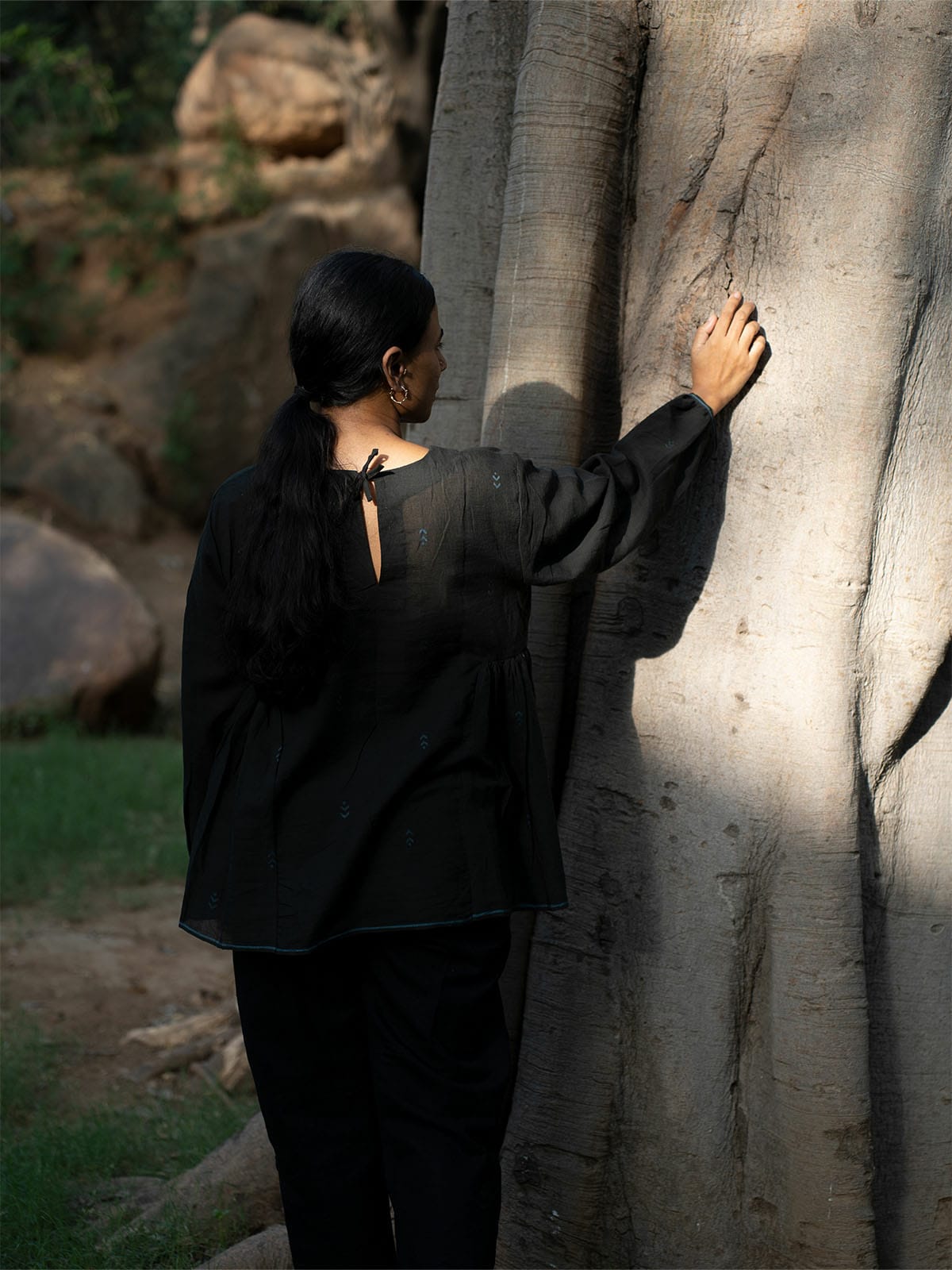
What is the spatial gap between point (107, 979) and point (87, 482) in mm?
8062

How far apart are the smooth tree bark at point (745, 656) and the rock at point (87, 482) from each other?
9.95m

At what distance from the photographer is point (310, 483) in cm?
→ 213

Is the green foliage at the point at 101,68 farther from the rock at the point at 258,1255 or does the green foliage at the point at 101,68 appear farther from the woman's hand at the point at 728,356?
the rock at the point at 258,1255

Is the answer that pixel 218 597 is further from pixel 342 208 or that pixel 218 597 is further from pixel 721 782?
pixel 342 208

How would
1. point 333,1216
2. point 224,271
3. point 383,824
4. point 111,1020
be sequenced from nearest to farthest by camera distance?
point 383,824, point 333,1216, point 111,1020, point 224,271

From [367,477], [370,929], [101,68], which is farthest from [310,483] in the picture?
[101,68]

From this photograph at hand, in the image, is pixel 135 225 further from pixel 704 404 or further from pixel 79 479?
pixel 704 404

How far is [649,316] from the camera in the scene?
9.25 feet

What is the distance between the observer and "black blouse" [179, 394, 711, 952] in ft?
7.14

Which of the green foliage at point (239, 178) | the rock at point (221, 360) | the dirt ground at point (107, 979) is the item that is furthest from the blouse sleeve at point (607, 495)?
the green foliage at point (239, 178)

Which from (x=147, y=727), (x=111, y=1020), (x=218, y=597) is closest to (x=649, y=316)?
(x=218, y=597)

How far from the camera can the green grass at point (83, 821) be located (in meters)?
5.73

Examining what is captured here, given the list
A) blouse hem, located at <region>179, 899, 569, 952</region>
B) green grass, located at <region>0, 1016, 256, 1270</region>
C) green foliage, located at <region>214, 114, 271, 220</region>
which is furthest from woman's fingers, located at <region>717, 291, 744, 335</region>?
green foliage, located at <region>214, 114, 271, 220</region>

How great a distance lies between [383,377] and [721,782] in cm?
106
